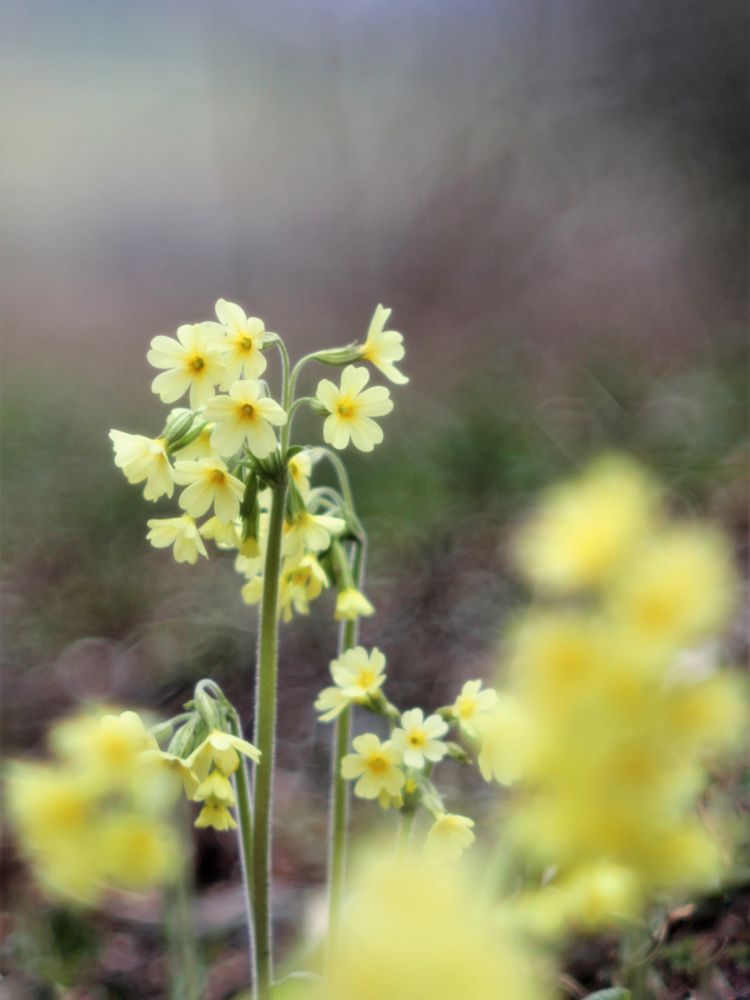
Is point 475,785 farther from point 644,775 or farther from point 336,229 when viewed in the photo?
point 336,229

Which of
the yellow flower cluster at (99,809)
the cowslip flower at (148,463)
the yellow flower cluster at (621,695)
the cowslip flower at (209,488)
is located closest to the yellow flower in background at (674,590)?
the yellow flower cluster at (621,695)

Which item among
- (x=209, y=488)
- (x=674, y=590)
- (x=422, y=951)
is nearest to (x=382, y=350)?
(x=209, y=488)

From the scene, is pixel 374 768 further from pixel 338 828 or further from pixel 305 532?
pixel 305 532

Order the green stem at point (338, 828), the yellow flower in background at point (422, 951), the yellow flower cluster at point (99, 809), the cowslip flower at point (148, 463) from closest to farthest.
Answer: the yellow flower in background at point (422, 951) < the yellow flower cluster at point (99, 809) < the cowslip flower at point (148, 463) < the green stem at point (338, 828)

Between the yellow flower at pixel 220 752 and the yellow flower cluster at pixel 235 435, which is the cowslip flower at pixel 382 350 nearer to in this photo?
the yellow flower cluster at pixel 235 435

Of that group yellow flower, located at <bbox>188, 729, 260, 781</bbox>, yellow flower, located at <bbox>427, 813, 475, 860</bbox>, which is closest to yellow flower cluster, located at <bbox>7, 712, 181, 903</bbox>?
yellow flower, located at <bbox>188, 729, 260, 781</bbox>

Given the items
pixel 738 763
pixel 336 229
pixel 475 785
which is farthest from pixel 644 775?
pixel 336 229
